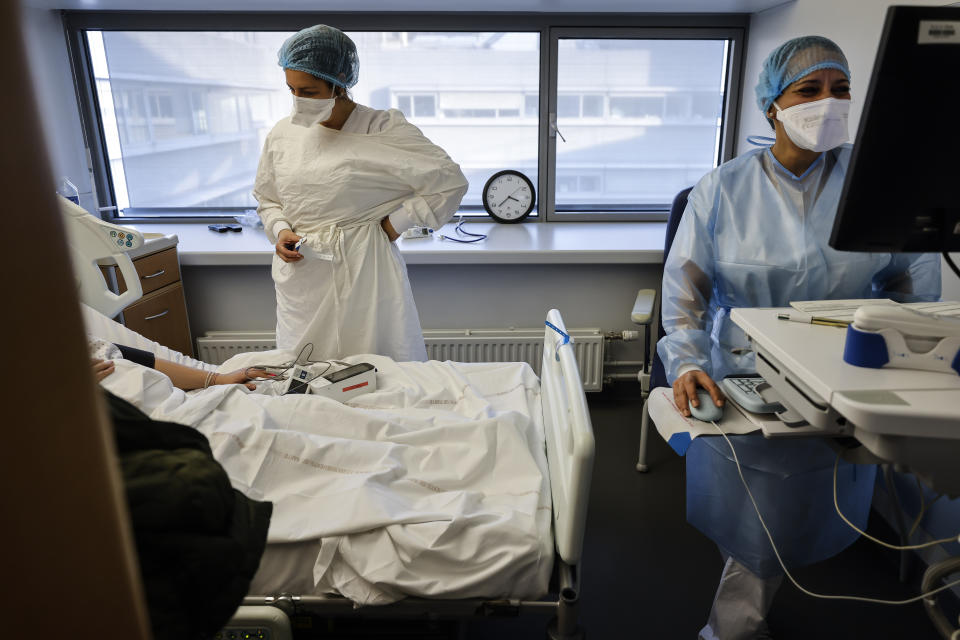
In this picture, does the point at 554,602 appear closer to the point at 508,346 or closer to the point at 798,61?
the point at 798,61

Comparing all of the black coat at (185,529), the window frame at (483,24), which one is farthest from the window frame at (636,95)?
the black coat at (185,529)

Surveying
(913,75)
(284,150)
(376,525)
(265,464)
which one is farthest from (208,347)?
(913,75)

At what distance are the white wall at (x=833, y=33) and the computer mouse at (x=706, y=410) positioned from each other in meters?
1.03

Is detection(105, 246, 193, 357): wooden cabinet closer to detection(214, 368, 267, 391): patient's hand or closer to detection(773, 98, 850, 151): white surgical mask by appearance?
detection(214, 368, 267, 391): patient's hand

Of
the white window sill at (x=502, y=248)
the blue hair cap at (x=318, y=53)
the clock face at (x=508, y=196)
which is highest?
the blue hair cap at (x=318, y=53)

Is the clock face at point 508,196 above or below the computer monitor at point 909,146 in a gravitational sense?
below

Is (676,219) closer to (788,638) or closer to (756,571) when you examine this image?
(756,571)

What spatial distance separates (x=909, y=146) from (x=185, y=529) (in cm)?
102

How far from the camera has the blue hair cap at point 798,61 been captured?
53.8 inches

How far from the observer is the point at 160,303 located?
257cm

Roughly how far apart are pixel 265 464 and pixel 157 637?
0.85 metres

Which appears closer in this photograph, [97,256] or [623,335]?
[97,256]

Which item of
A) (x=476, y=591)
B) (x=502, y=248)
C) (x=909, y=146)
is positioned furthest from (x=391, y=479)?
(x=502, y=248)

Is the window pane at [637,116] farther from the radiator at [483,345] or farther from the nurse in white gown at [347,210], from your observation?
the nurse in white gown at [347,210]
